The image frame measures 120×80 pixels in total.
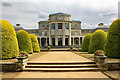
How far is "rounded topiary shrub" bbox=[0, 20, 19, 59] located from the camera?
897 centimetres

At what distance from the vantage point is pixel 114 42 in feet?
30.5

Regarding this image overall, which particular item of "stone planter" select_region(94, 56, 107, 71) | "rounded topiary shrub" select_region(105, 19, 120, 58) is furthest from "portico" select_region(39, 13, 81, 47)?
"stone planter" select_region(94, 56, 107, 71)

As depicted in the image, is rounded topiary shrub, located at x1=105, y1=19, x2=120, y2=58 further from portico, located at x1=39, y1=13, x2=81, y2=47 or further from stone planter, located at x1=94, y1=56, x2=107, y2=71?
portico, located at x1=39, y1=13, x2=81, y2=47

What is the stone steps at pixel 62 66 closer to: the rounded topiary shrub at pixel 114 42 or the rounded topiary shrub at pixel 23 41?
the rounded topiary shrub at pixel 114 42

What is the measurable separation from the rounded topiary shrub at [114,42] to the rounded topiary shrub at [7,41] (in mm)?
10036

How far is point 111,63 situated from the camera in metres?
7.04

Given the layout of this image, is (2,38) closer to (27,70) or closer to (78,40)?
(27,70)

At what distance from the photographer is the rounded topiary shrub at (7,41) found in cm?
897

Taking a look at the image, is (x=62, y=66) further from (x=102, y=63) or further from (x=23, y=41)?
(x=23, y=41)

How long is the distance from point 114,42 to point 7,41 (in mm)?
10962

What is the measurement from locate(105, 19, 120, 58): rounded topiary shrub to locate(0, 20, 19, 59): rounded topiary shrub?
1004cm

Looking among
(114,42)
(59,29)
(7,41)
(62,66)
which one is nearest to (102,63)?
(62,66)

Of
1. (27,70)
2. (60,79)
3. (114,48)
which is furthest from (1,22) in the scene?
(114,48)

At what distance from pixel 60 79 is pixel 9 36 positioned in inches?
283
